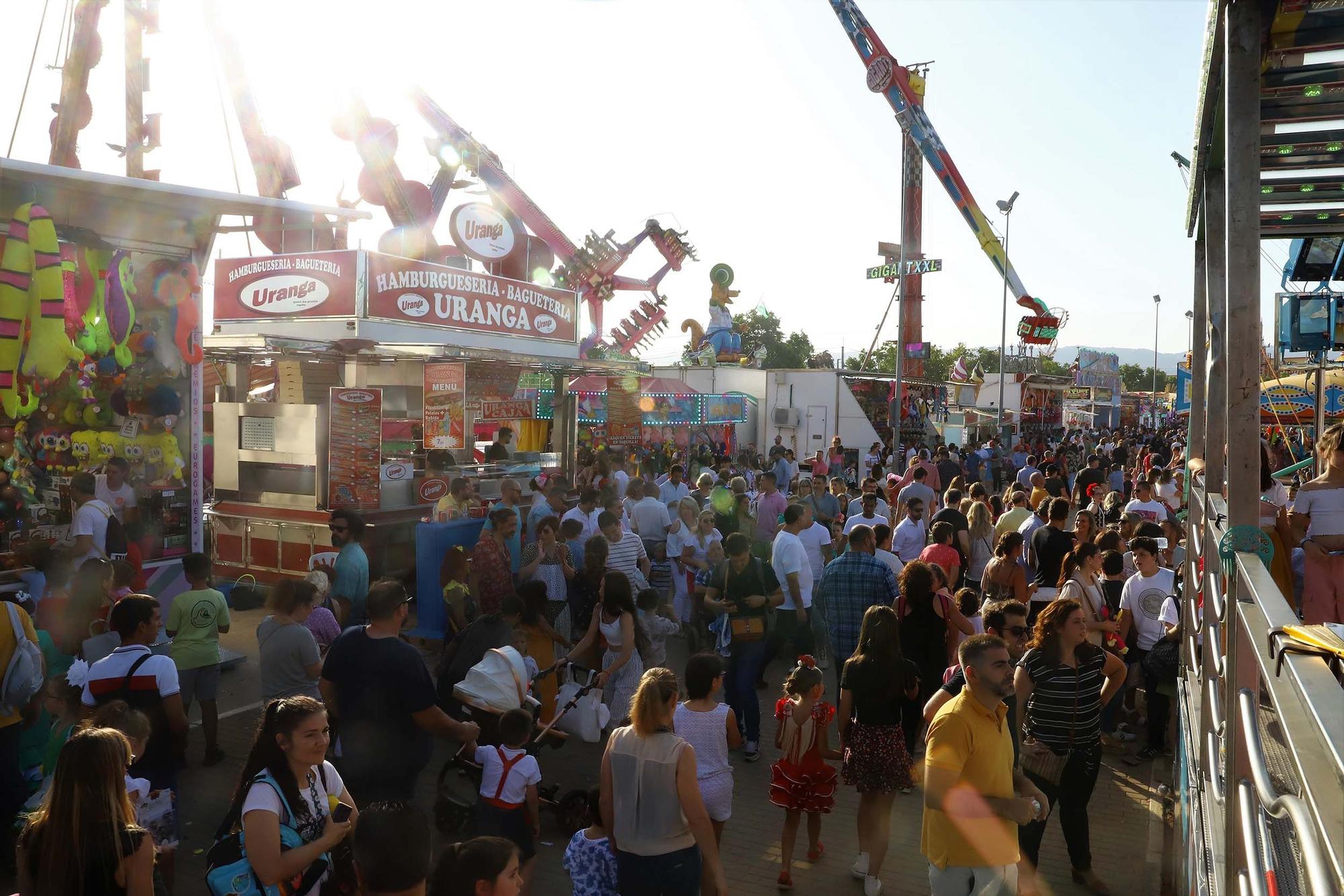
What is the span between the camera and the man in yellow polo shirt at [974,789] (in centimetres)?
397

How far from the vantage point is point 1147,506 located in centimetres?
1055

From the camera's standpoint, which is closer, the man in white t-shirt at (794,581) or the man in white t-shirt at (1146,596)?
the man in white t-shirt at (1146,596)

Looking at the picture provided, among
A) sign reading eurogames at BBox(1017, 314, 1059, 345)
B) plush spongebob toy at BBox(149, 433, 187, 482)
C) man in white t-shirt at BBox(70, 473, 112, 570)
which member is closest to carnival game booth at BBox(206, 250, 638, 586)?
plush spongebob toy at BBox(149, 433, 187, 482)

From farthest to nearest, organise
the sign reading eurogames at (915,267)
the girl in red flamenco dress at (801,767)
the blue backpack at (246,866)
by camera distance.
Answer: the sign reading eurogames at (915,267) → the girl in red flamenco dress at (801,767) → the blue backpack at (246,866)

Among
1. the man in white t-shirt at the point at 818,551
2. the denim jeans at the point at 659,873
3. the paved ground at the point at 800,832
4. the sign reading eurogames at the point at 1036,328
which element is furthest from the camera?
the sign reading eurogames at the point at 1036,328

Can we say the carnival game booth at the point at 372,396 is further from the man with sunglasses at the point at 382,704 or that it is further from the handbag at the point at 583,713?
the man with sunglasses at the point at 382,704

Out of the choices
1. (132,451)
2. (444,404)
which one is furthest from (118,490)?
(444,404)

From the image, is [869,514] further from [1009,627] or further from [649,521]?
[1009,627]

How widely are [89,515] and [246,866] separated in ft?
20.1

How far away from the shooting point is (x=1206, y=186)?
4398mm

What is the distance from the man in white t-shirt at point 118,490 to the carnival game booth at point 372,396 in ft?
5.84

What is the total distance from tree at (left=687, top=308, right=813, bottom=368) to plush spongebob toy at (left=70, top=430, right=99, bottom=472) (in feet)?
234

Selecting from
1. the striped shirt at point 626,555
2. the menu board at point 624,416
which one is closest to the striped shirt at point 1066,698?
the striped shirt at point 626,555

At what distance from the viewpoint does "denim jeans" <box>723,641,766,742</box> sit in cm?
705
